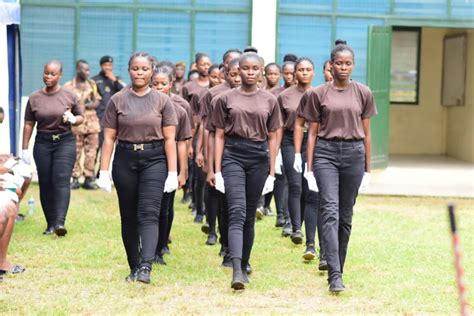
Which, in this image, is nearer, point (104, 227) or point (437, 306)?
point (437, 306)

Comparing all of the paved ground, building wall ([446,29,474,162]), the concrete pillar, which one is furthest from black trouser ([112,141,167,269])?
building wall ([446,29,474,162])

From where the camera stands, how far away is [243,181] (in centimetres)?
906

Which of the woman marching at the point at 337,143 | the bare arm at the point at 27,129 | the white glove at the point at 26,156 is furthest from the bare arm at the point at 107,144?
the white glove at the point at 26,156

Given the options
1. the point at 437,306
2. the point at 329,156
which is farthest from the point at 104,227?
the point at 437,306

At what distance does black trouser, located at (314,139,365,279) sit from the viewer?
877cm

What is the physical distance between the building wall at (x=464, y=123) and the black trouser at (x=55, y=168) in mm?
12233

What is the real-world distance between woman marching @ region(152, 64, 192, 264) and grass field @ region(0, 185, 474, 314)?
0.72 ft

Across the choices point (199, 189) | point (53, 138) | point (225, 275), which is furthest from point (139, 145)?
point (199, 189)

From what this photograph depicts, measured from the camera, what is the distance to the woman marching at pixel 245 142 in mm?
9039

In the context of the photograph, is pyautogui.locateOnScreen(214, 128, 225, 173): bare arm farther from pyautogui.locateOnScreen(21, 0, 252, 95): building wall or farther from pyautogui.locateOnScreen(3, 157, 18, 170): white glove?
pyautogui.locateOnScreen(21, 0, 252, 95): building wall

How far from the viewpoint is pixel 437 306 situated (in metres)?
8.20

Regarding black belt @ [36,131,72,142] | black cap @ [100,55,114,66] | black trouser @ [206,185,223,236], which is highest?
black cap @ [100,55,114,66]

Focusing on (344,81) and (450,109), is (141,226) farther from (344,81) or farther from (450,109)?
(450,109)

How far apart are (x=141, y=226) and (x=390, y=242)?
376 centimetres
